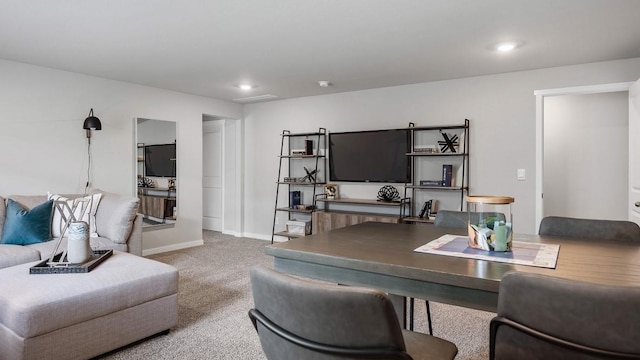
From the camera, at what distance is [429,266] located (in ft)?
4.42

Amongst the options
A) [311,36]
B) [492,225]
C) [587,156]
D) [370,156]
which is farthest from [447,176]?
[492,225]

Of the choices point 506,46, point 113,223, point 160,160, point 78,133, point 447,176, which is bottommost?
point 113,223

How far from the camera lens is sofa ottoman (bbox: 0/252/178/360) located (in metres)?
1.98

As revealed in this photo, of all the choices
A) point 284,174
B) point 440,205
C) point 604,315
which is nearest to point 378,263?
point 604,315

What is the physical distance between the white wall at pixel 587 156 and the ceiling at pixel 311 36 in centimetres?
125

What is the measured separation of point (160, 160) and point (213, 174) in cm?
175

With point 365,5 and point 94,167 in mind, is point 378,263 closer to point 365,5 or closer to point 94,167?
point 365,5

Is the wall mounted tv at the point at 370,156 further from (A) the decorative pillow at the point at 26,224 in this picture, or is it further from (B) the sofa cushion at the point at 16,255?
(B) the sofa cushion at the point at 16,255

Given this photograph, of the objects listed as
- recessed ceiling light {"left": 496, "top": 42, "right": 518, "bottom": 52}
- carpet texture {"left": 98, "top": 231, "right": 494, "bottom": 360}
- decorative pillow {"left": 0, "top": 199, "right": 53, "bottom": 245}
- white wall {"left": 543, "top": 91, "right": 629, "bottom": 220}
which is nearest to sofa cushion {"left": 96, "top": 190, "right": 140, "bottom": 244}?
decorative pillow {"left": 0, "top": 199, "right": 53, "bottom": 245}

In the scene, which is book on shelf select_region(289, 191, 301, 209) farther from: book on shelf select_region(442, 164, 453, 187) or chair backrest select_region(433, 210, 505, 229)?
chair backrest select_region(433, 210, 505, 229)

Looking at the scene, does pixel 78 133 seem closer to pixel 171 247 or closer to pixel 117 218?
pixel 117 218

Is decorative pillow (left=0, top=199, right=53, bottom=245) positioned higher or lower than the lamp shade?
lower

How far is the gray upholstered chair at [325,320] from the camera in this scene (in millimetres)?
907

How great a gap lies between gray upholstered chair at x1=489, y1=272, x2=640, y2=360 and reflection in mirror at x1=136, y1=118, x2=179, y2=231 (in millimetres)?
4847
